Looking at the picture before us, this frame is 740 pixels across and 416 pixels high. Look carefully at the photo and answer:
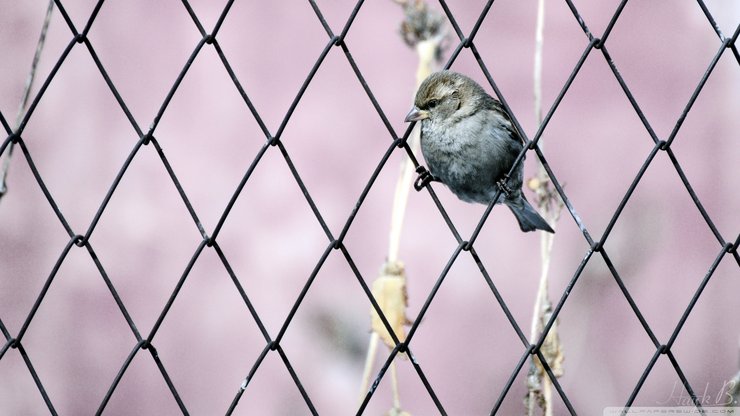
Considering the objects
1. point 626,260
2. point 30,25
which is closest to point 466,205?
point 626,260

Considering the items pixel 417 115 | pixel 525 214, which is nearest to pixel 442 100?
pixel 417 115

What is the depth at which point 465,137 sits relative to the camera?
8.18 ft

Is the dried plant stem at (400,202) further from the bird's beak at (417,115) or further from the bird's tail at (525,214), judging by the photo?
the bird's tail at (525,214)

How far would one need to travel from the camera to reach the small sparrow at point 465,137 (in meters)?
2.49

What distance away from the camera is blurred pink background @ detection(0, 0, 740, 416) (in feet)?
11.5

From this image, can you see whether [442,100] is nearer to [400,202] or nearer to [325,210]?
[400,202]

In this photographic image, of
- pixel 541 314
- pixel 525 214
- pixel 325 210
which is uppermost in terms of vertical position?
pixel 325 210

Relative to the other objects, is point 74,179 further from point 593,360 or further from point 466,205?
point 593,360

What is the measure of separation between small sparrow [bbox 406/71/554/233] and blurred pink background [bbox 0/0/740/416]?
934 mm

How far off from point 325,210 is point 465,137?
1.08 m

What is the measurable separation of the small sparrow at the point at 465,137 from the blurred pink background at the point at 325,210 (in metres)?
0.93

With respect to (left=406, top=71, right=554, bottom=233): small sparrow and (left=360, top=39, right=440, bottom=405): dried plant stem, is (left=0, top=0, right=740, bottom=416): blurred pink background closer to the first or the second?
(left=360, top=39, right=440, bottom=405): dried plant stem

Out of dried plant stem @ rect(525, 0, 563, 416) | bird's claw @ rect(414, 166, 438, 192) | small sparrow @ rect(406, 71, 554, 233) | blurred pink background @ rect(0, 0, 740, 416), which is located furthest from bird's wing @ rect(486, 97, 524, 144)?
blurred pink background @ rect(0, 0, 740, 416)

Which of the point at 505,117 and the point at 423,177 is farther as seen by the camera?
the point at 505,117
